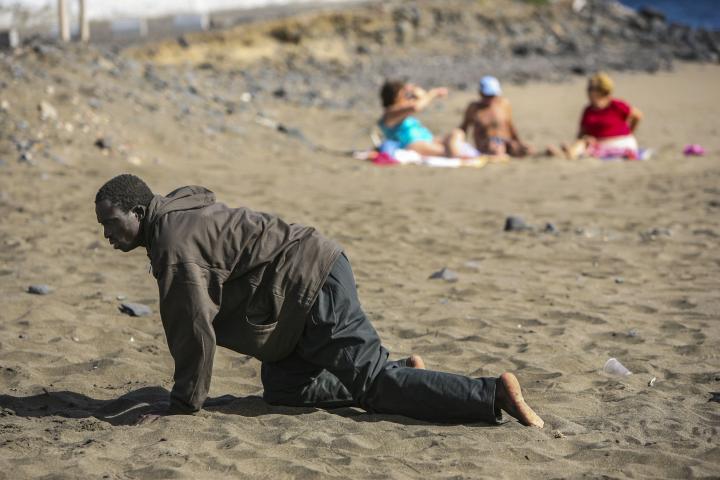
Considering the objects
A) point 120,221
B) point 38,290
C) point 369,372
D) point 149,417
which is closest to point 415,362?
point 369,372

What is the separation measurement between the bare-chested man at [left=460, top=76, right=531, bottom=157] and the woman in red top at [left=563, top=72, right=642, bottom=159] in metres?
0.67

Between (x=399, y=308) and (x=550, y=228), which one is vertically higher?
(x=550, y=228)

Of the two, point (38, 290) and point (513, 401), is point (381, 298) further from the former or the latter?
point (513, 401)

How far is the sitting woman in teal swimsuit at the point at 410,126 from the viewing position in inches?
465

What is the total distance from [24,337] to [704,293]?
4.15 m

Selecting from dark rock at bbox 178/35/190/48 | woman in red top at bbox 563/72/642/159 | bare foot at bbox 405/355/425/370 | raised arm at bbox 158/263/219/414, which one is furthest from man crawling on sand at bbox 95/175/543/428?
dark rock at bbox 178/35/190/48

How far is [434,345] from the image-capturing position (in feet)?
18.3

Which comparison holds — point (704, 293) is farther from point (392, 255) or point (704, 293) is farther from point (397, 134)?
point (397, 134)

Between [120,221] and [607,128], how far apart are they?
9321mm

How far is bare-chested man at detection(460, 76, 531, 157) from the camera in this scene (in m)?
12.4

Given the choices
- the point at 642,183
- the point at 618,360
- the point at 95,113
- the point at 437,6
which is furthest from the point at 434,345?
the point at 437,6

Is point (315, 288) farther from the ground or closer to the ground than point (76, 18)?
closer to the ground

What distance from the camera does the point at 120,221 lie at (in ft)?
13.5

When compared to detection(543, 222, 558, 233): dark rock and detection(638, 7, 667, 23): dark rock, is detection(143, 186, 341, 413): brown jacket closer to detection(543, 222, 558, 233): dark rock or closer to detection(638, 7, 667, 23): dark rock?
detection(543, 222, 558, 233): dark rock
